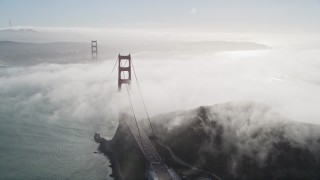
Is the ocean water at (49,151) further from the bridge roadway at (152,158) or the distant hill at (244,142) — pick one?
A: the distant hill at (244,142)

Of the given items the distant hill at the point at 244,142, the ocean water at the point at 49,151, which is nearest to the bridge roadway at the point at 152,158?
the distant hill at the point at 244,142

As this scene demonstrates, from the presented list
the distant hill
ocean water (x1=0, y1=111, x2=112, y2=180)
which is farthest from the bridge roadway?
ocean water (x1=0, y1=111, x2=112, y2=180)

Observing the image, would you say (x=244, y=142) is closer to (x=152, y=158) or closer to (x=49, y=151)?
(x=152, y=158)

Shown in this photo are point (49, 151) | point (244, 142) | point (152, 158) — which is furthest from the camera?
point (49, 151)

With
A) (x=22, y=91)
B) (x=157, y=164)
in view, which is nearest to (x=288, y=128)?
(x=157, y=164)

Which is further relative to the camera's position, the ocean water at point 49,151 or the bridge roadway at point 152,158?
the ocean water at point 49,151

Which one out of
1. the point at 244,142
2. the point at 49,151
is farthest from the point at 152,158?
the point at 49,151
